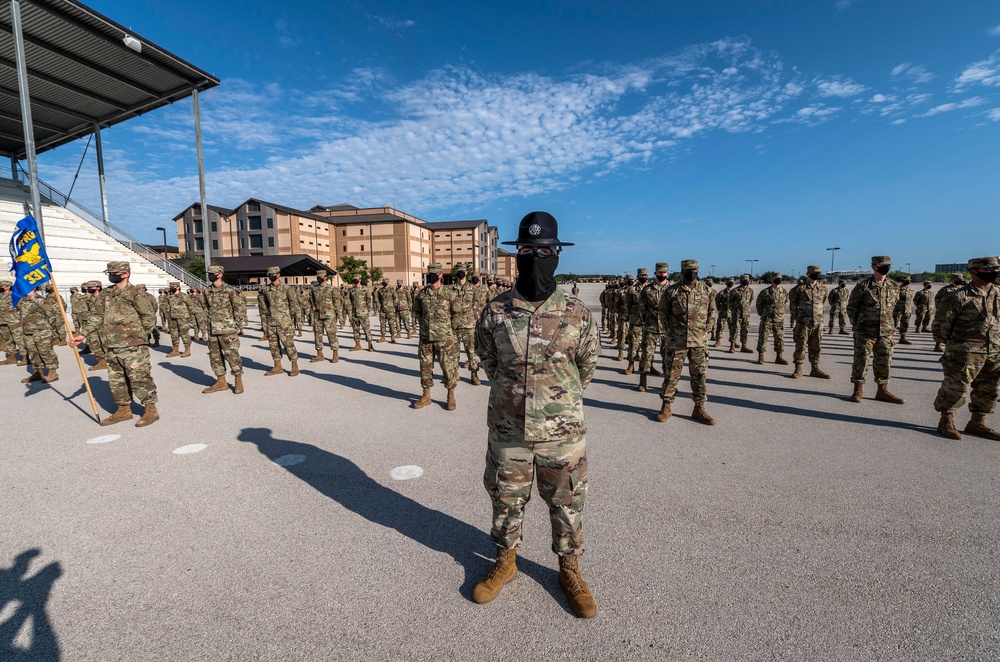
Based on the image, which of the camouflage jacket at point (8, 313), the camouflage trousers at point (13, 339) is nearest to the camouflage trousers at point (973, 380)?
the camouflage trousers at point (13, 339)

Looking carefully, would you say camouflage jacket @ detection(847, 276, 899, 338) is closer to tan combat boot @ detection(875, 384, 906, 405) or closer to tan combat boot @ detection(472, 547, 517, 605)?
tan combat boot @ detection(875, 384, 906, 405)

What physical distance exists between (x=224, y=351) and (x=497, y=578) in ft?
22.9

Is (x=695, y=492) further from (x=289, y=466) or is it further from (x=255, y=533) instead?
(x=289, y=466)

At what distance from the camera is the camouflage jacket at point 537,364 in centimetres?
236

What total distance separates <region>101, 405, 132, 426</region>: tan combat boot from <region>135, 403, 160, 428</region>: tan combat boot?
9.0 inches

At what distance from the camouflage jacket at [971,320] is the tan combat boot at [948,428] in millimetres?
798

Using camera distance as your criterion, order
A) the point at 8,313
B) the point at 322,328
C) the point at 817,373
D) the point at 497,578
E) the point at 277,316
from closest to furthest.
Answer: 1. the point at 497,578
2. the point at 817,373
3. the point at 277,316
4. the point at 8,313
5. the point at 322,328

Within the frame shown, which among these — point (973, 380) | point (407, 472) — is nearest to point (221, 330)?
point (407, 472)

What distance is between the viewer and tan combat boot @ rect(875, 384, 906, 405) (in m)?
6.25

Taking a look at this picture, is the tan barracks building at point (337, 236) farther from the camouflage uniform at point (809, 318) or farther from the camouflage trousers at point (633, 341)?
the camouflage uniform at point (809, 318)

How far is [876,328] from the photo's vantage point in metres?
6.32

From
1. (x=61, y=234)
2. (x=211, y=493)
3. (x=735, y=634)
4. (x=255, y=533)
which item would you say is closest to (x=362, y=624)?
(x=255, y=533)

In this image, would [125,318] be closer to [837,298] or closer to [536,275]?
[536,275]

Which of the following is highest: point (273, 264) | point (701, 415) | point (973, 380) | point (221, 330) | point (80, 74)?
point (80, 74)
